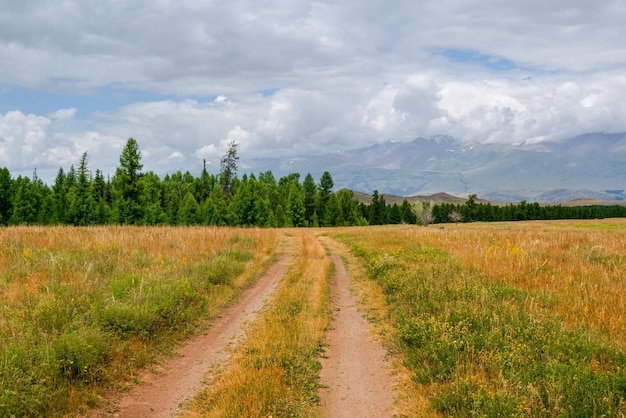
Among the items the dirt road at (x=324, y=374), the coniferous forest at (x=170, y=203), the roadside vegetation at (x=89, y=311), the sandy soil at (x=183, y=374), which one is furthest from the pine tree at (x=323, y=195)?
the dirt road at (x=324, y=374)

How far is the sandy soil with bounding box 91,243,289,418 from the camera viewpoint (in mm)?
6016

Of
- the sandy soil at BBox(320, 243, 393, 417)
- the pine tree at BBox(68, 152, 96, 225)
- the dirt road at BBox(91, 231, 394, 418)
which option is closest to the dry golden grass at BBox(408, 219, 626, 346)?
the sandy soil at BBox(320, 243, 393, 417)

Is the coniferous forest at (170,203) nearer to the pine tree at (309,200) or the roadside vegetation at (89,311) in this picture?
the pine tree at (309,200)

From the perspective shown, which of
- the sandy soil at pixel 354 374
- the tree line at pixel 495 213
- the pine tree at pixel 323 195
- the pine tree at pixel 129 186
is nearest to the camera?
the sandy soil at pixel 354 374

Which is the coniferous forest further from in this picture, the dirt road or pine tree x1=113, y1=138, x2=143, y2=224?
the dirt road

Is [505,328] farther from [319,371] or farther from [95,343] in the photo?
[95,343]

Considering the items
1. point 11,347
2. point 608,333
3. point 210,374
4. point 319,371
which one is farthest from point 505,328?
A: point 11,347

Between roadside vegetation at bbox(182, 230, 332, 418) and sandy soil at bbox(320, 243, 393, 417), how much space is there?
9.4 inches

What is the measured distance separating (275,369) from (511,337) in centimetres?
416

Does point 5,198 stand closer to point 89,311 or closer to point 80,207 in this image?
point 80,207

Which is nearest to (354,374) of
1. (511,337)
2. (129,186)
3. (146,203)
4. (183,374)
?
(511,337)

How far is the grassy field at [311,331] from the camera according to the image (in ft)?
18.3

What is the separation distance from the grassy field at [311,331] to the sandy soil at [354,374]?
0.30m

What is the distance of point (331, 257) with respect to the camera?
21828 millimetres
